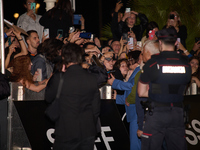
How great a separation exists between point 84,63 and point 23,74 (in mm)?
1147

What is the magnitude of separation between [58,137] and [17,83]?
6.55ft

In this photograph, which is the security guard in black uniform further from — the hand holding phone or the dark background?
the dark background

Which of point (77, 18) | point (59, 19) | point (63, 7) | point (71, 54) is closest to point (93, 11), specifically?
point (77, 18)

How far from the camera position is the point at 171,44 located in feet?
16.8

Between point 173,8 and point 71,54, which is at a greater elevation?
point 173,8

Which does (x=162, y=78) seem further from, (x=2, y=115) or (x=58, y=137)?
(x=2, y=115)

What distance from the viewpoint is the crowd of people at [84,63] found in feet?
15.5

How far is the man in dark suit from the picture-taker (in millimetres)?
4672

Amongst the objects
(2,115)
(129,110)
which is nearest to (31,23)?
(2,115)

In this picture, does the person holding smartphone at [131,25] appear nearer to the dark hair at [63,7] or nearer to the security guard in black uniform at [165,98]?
the dark hair at [63,7]

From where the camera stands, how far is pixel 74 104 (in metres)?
4.67

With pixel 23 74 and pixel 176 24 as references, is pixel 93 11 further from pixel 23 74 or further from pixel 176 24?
pixel 23 74

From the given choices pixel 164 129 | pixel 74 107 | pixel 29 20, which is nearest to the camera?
pixel 74 107

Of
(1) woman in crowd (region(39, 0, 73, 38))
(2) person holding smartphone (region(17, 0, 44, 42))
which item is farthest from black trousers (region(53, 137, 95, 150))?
(2) person holding smartphone (region(17, 0, 44, 42))
